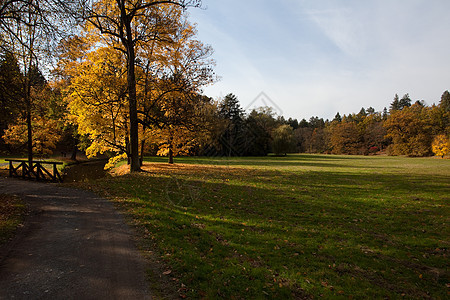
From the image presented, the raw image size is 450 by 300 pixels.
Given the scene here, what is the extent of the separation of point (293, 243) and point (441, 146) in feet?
192

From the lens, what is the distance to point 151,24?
1314 cm

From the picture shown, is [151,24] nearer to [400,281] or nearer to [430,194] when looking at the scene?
[400,281]

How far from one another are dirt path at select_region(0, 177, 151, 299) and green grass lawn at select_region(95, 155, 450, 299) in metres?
0.56

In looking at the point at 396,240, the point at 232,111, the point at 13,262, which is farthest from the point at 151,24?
the point at 232,111

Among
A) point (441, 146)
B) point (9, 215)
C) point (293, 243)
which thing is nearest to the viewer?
point (293, 243)

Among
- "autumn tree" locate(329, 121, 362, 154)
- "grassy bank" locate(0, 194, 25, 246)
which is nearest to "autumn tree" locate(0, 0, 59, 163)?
"grassy bank" locate(0, 194, 25, 246)

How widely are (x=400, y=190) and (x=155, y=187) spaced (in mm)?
13402

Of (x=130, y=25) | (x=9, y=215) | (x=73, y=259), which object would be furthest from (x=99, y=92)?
(x=73, y=259)

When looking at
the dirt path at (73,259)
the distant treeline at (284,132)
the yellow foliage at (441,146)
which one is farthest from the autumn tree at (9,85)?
the yellow foliage at (441,146)

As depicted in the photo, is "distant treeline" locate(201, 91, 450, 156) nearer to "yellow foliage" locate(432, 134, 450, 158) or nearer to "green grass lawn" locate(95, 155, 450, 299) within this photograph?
"yellow foliage" locate(432, 134, 450, 158)

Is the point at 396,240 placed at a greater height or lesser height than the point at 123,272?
lesser

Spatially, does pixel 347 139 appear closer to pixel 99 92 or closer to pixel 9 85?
pixel 99 92

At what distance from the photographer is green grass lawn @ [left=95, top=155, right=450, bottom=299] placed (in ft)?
12.5

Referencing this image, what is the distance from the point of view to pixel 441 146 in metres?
45.3
